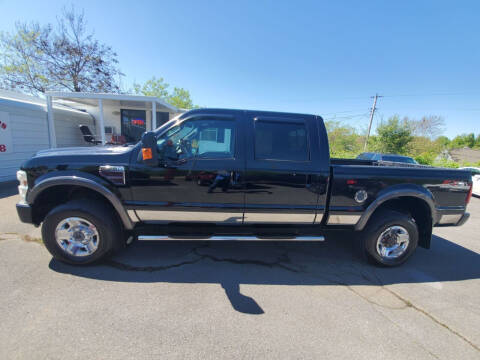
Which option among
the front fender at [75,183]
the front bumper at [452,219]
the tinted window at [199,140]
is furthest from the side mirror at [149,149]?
the front bumper at [452,219]

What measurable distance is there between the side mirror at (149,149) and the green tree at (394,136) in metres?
25.0

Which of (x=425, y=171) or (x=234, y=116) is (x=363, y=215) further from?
(x=234, y=116)

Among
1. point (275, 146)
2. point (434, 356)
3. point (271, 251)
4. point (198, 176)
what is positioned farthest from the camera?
point (271, 251)

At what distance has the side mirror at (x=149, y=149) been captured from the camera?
7.82 ft

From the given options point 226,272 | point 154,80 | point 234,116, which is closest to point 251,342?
point 226,272

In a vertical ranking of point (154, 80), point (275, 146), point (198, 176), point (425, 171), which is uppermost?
point (154, 80)

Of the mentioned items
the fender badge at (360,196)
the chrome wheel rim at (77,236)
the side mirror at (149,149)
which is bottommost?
the chrome wheel rim at (77,236)

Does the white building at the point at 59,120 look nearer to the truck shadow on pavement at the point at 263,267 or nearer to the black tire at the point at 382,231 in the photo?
the truck shadow on pavement at the point at 263,267

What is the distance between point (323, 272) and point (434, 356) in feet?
4.10

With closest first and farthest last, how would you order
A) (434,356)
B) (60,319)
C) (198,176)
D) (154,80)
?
(434,356) → (60,319) → (198,176) → (154,80)

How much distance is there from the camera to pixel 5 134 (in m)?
7.27

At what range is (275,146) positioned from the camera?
109 inches

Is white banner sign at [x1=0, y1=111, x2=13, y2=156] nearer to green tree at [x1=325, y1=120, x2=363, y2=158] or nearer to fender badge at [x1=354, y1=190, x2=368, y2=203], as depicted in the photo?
fender badge at [x1=354, y1=190, x2=368, y2=203]

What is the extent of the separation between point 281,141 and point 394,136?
24.0 metres
